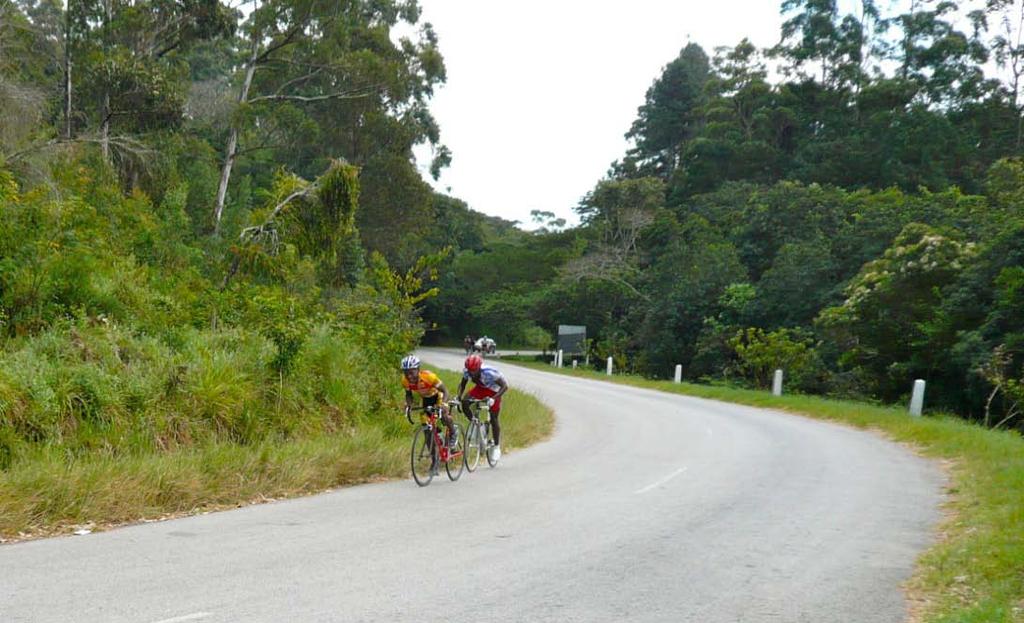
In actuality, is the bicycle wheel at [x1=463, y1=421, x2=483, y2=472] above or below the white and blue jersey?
below

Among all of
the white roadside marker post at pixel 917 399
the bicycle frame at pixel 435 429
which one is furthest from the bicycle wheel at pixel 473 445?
the white roadside marker post at pixel 917 399

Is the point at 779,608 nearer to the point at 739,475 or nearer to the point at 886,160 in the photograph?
the point at 739,475

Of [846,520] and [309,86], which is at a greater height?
[309,86]

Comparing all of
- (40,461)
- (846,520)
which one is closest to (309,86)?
(40,461)

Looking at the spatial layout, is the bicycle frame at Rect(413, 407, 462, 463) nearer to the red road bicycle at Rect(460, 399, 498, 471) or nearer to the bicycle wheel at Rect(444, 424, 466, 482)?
the bicycle wheel at Rect(444, 424, 466, 482)

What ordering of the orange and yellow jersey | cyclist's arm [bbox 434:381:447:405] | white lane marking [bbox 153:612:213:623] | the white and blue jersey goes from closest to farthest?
white lane marking [bbox 153:612:213:623]
the orange and yellow jersey
cyclist's arm [bbox 434:381:447:405]
the white and blue jersey

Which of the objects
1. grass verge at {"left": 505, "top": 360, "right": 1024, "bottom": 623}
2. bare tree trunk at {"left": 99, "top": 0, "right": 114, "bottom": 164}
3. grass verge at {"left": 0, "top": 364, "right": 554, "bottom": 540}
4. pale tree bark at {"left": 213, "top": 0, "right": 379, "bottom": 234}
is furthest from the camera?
pale tree bark at {"left": 213, "top": 0, "right": 379, "bottom": 234}

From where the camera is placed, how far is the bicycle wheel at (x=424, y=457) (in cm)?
1164

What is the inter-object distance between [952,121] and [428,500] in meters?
61.5

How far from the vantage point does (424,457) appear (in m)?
11.8

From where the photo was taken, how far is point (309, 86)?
32.9 meters

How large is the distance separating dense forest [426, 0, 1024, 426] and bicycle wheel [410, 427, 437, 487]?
16.0 m

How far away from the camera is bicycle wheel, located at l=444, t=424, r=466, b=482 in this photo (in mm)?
12094

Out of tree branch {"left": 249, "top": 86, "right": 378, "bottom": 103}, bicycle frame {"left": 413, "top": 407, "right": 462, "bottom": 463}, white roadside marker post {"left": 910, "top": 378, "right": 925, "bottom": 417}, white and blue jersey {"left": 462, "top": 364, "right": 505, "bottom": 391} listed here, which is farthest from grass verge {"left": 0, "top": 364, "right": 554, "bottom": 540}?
tree branch {"left": 249, "top": 86, "right": 378, "bottom": 103}
